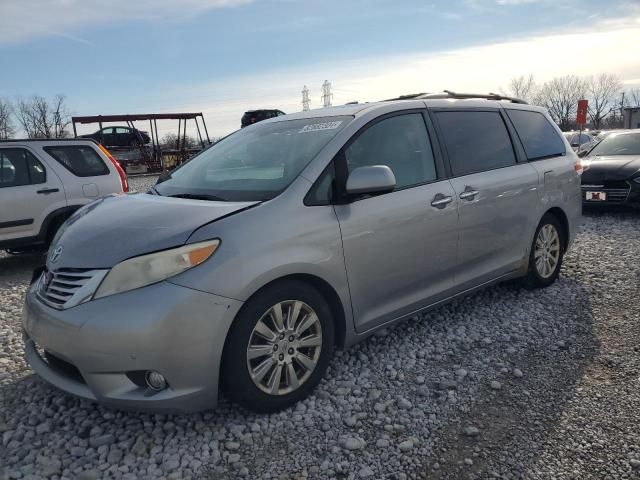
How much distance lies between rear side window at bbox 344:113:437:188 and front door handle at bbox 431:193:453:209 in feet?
0.45

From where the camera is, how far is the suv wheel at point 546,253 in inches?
184

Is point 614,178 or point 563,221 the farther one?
point 614,178

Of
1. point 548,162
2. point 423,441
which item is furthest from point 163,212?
point 548,162

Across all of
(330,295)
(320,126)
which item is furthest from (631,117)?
(330,295)

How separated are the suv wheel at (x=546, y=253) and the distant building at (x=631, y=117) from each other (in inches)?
3012

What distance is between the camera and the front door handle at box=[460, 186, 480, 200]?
149 inches

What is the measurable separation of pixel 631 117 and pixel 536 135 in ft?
256

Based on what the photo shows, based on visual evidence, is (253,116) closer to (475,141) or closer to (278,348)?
(475,141)

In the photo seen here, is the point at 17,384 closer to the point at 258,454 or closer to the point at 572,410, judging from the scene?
the point at 258,454

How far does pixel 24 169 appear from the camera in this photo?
652cm

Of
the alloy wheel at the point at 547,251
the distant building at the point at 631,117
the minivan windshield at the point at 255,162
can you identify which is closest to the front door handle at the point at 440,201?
the minivan windshield at the point at 255,162

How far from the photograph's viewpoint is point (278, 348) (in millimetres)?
2818

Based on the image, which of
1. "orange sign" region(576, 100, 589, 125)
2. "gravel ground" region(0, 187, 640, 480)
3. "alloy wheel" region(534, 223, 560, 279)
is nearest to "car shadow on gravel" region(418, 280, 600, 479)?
"gravel ground" region(0, 187, 640, 480)

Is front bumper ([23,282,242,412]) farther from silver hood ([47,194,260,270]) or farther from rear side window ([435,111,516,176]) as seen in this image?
rear side window ([435,111,516,176])
